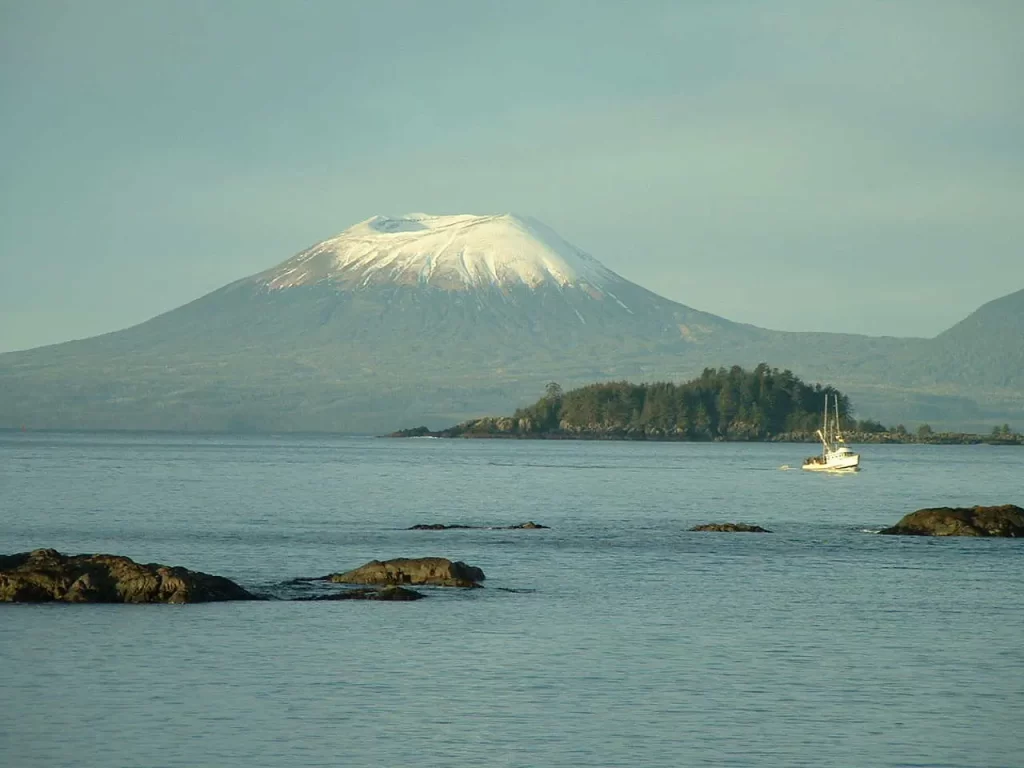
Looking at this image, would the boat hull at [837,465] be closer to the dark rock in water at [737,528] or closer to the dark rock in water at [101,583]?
the dark rock in water at [737,528]

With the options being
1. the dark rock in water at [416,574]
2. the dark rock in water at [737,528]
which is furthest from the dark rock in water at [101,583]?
the dark rock in water at [737,528]

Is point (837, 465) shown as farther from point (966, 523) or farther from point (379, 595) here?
point (379, 595)

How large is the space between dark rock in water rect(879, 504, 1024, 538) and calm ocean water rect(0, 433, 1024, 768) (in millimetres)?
2015

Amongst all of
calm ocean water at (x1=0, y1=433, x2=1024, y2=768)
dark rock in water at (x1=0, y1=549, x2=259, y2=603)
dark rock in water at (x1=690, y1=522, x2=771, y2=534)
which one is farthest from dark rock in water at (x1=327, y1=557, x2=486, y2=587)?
dark rock in water at (x1=690, y1=522, x2=771, y2=534)

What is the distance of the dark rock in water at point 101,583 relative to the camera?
3875cm

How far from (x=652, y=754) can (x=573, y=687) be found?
504cm

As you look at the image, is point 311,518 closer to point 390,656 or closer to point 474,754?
point 390,656

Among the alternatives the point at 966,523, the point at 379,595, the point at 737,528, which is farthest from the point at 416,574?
the point at 966,523

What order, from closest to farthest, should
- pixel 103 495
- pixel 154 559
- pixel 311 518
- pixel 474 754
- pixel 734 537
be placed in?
pixel 474 754 → pixel 154 559 → pixel 734 537 → pixel 311 518 → pixel 103 495

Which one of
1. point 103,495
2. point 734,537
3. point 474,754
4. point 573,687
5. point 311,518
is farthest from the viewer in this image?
point 103,495

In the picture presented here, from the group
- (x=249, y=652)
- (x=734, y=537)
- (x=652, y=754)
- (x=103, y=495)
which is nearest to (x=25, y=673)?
(x=249, y=652)

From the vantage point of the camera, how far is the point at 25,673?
95.0ft

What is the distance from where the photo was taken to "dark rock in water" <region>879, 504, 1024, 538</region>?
214 ft

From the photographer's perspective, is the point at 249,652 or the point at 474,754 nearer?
the point at 474,754
